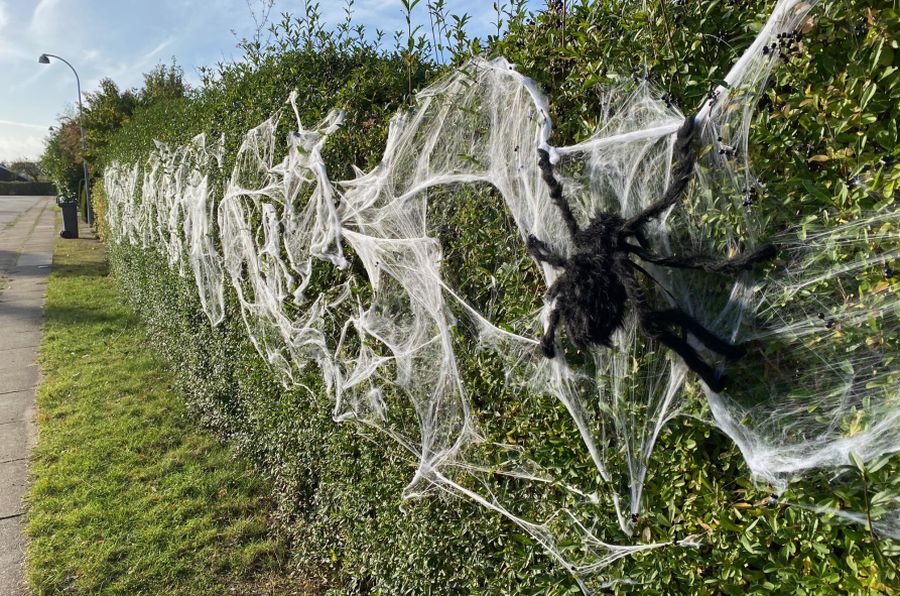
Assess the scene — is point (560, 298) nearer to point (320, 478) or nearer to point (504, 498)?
point (504, 498)

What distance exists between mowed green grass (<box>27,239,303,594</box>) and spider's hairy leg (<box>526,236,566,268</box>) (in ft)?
10.5

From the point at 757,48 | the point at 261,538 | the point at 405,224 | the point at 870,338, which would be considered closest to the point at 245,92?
the point at 405,224

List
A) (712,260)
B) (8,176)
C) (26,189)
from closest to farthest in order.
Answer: (712,260) < (26,189) < (8,176)

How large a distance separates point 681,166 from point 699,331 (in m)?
0.43

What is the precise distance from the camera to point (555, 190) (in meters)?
1.87

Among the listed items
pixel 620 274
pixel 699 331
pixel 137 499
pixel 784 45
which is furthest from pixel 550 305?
A: pixel 137 499

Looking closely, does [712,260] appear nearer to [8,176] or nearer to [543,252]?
[543,252]

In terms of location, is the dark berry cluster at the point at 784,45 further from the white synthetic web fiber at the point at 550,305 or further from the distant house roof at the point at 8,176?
the distant house roof at the point at 8,176

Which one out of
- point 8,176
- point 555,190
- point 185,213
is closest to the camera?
point 555,190

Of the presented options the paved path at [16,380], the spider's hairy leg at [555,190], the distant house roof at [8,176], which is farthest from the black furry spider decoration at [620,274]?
the distant house roof at [8,176]

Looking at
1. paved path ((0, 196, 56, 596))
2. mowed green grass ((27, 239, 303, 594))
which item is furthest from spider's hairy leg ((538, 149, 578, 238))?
paved path ((0, 196, 56, 596))

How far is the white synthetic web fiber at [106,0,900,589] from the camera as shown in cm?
137

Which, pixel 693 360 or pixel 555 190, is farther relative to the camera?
pixel 555 190

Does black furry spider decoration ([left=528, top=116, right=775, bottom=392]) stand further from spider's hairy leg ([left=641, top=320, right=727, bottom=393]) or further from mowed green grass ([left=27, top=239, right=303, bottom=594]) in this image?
mowed green grass ([left=27, top=239, right=303, bottom=594])
